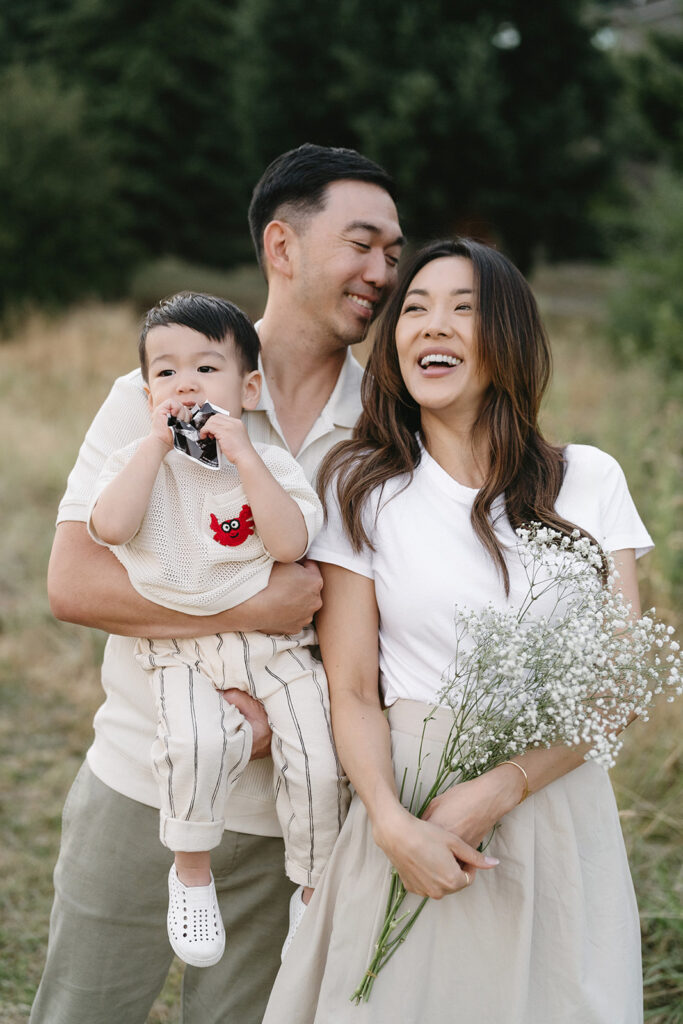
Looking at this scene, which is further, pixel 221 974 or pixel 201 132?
pixel 201 132

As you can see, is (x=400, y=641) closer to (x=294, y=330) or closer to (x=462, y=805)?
(x=462, y=805)

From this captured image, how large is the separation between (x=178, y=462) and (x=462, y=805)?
3.62ft

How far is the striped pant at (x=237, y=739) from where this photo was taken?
2252mm

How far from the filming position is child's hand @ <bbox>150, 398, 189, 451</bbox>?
2271 millimetres

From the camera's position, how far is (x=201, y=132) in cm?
2139

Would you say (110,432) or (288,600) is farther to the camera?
(110,432)

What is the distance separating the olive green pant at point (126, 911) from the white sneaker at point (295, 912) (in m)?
0.21

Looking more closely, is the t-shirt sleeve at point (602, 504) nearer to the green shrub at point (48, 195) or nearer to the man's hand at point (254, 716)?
the man's hand at point (254, 716)

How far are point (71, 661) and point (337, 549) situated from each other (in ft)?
13.6

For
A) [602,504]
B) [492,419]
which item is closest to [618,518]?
[602,504]

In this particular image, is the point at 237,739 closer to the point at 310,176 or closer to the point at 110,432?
the point at 110,432

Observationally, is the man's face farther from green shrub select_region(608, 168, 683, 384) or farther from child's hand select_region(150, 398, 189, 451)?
green shrub select_region(608, 168, 683, 384)

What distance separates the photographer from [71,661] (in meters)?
6.03

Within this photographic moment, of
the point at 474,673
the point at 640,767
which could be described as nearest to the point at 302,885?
the point at 474,673
